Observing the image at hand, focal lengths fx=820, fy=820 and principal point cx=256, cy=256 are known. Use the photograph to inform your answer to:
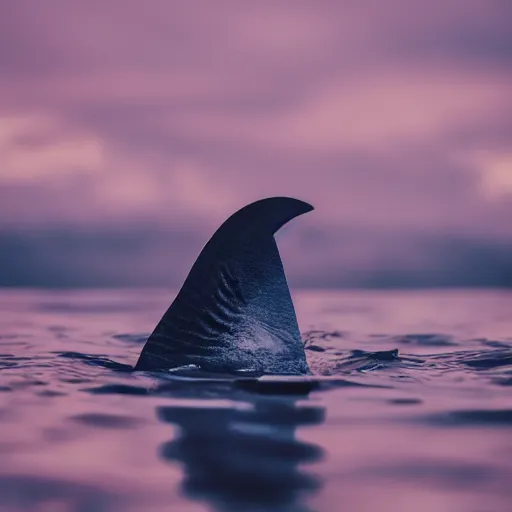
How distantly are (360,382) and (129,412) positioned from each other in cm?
136

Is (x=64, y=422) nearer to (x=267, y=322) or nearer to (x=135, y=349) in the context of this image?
(x=267, y=322)

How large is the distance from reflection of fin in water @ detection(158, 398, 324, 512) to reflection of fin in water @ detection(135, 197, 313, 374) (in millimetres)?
807

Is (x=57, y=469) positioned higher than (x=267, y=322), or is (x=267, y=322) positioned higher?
(x=267, y=322)

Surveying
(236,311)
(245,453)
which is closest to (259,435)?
(245,453)

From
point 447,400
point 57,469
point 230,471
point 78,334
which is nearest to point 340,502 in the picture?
point 230,471

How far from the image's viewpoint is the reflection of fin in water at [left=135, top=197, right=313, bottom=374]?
4.20 metres

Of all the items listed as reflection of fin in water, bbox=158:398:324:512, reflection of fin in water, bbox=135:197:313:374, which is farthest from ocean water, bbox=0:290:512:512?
reflection of fin in water, bbox=135:197:313:374

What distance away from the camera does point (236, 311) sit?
427 centimetres

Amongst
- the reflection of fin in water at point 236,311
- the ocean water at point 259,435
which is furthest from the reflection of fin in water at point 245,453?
the reflection of fin in water at point 236,311

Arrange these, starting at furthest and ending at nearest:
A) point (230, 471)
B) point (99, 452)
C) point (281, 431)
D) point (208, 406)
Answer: point (208, 406), point (281, 431), point (99, 452), point (230, 471)

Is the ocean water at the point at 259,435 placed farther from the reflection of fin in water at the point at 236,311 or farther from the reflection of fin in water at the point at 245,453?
the reflection of fin in water at the point at 236,311

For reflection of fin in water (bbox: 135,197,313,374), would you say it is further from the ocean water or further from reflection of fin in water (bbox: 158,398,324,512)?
reflection of fin in water (bbox: 158,398,324,512)

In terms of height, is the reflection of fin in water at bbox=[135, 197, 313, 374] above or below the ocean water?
above

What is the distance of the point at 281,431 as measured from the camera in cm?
284
